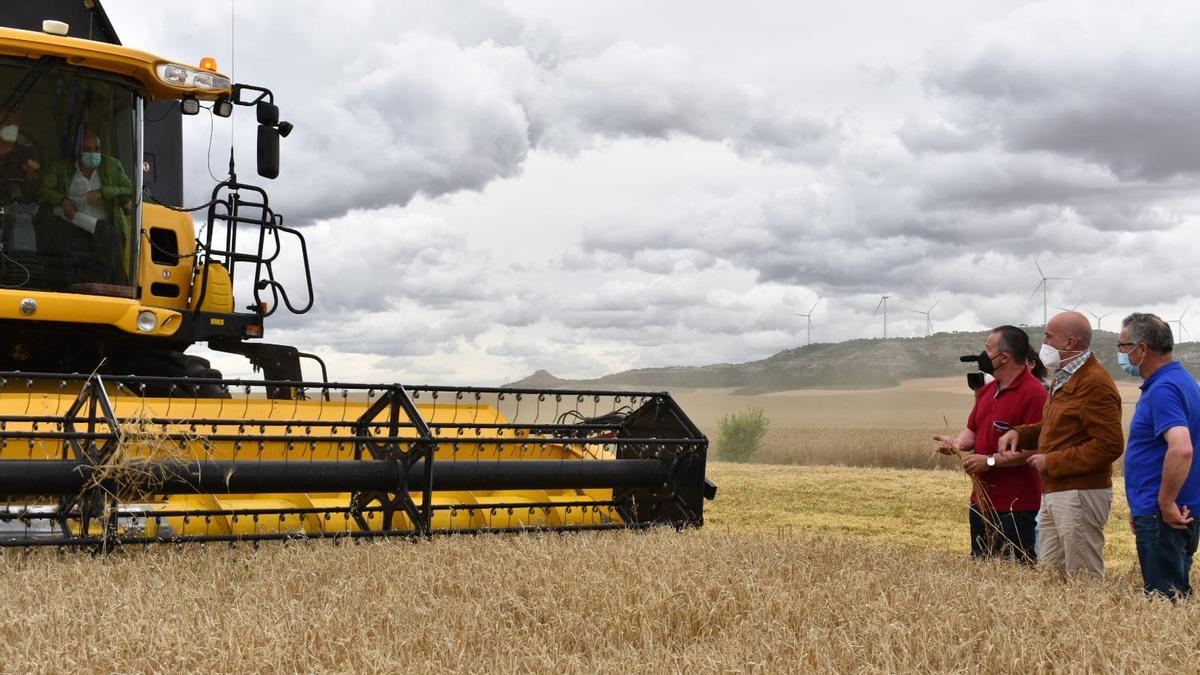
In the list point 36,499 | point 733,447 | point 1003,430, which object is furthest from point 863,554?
point 733,447

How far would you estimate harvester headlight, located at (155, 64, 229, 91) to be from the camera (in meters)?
7.79

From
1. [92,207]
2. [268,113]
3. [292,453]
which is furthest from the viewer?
[268,113]

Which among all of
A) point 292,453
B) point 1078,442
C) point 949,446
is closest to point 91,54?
point 292,453

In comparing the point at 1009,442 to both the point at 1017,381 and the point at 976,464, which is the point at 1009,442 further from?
the point at 1017,381

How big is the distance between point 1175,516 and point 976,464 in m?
1.24

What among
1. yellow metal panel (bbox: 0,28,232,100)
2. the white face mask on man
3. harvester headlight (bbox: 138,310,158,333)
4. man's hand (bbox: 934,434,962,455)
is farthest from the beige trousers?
yellow metal panel (bbox: 0,28,232,100)

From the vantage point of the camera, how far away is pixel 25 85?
7.32m

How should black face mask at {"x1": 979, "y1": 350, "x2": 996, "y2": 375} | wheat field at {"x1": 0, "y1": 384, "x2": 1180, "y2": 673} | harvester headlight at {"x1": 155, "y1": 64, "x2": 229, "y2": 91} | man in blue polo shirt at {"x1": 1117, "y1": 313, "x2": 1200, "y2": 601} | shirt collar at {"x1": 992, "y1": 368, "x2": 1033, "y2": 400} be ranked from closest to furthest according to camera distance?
wheat field at {"x1": 0, "y1": 384, "x2": 1180, "y2": 673} → man in blue polo shirt at {"x1": 1117, "y1": 313, "x2": 1200, "y2": 601} → shirt collar at {"x1": 992, "y1": 368, "x2": 1033, "y2": 400} → black face mask at {"x1": 979, "y1": 350, "x2": 996, "y2": 375} → harvester headlight at {"x1": 155, "y1": 64, "x2": 229, "y2": 91}

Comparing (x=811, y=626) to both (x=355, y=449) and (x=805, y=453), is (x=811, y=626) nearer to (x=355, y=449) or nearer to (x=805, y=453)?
(x=355, y=449)

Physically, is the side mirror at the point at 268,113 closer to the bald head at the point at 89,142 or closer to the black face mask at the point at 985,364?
the bald head at the point at 89,142

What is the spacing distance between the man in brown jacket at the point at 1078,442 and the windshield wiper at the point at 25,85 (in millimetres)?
6138

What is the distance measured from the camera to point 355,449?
7.04 meters

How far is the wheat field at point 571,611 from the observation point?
3.99 meters

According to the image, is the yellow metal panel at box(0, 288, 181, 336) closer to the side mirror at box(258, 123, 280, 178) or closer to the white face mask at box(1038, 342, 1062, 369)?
the side mirror at box(258, 123, 280, 178)
